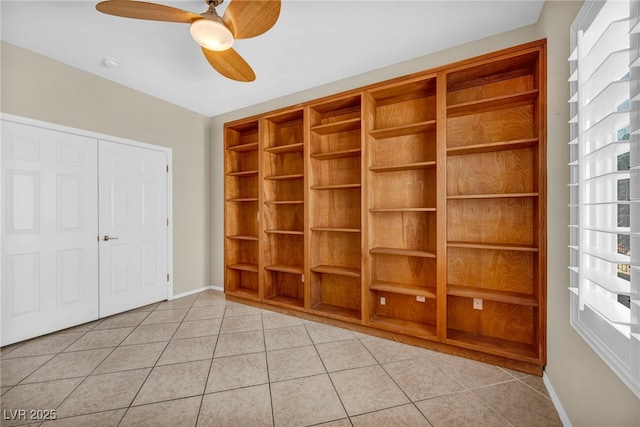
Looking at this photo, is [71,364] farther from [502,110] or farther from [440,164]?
[502,110]

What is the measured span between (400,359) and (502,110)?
7.79 ft

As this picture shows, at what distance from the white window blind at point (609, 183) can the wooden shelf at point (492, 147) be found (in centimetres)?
57

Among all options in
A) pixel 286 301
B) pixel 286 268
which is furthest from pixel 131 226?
pixel 286 301

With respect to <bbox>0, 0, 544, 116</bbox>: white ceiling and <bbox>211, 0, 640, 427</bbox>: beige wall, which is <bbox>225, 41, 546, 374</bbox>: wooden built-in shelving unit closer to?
<bbox>211, 0, 640, 427</bbox>: beige wall

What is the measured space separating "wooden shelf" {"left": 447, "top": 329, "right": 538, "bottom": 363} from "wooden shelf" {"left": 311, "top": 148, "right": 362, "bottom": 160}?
6.52 feet

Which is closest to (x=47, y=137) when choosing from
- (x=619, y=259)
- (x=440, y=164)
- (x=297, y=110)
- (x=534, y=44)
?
A: (x=297, y=110)

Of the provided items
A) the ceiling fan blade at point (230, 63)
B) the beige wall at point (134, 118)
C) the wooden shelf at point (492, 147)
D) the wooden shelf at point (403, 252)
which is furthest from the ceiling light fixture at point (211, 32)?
the wooden shelf at point (403, 252)

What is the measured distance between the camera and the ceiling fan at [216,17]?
1.54 metres

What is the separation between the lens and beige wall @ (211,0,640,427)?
3.59ft

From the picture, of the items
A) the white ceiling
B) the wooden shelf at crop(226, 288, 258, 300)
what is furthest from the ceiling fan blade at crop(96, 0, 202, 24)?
the wooden shelf at crop(226, 288, 258, 300)

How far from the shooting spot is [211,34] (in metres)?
1.75

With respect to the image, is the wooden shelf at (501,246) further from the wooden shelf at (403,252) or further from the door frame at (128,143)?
the door frame at (128,143)

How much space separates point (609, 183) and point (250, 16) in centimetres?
227

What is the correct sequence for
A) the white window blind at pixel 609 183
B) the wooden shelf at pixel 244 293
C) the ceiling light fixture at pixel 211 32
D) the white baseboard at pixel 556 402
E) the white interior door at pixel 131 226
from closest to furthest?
1. the white window blind at pixel 609 183
2. the white baseboard at pixel 556 402
3. the ceiling light fixture at pixel 211 32
4. the white interior door at pixel 131 226
5. the wooden shelf at pixel 244 293
